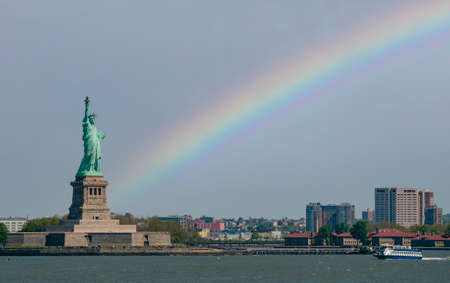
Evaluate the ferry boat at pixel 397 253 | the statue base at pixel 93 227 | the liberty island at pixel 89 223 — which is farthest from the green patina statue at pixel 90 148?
the ferry boat at pixel 397 253

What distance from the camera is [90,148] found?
615ft

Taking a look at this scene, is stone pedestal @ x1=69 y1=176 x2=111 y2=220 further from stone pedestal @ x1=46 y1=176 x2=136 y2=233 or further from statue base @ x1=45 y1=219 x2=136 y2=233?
statue base @ x1=45 y1=219 x2=136 y2=233

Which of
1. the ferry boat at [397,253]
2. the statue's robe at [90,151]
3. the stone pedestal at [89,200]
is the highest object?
the statue's robe at [90,151]

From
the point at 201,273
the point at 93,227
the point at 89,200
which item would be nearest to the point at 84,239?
the point at 93,227

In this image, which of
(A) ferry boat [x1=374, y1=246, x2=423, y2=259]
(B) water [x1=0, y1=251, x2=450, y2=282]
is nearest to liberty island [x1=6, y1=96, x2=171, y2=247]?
(B) water [x1=0, y1=251, x2=450, y2=282]

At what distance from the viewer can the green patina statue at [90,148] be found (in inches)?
7352

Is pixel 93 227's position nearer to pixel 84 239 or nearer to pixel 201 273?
pixel 84 239

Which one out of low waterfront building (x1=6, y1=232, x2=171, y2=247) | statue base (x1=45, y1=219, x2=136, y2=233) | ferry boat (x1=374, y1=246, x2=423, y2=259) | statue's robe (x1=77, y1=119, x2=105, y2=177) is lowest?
ferry boat (x1=374, y1=246, x2=423, y2=259)

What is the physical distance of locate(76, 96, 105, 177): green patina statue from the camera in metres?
187

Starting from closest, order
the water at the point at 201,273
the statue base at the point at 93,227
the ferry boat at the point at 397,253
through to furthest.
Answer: the water at the point at 201,273, the ferry boat at the point at 397,253, the statue base at the point at 93,227

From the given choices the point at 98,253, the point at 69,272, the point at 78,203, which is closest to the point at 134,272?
the point at 69,272

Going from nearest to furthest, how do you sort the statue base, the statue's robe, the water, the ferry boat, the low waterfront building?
the water < the ferry boat < the low waterfront building < the statue base < the statue's robe

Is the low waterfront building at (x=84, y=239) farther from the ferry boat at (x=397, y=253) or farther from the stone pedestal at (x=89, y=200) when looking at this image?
the ferry boat at (x=397, y=253)

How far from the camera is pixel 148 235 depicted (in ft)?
610
